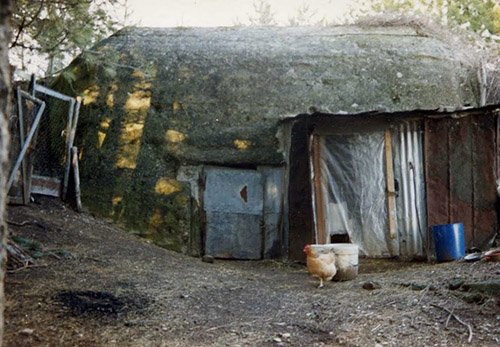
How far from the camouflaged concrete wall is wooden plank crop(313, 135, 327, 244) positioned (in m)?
1.04

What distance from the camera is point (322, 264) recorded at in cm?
575

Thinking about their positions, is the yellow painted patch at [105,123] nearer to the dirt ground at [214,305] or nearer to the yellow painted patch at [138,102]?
the yellow painted patch at [138,102]

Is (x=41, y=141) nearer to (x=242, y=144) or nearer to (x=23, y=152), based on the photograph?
(x=23, y=152)

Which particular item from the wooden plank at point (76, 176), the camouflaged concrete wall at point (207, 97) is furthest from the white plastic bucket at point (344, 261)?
the wooden plank at point (76, 176)

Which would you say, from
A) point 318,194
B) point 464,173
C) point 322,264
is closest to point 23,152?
point 322,264

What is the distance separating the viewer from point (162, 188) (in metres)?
9.39

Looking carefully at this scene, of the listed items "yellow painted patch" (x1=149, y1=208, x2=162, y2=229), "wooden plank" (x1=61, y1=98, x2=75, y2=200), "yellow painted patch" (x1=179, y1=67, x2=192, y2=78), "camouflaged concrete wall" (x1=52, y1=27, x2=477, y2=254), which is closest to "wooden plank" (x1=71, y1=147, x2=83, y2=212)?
"wooden plank" (x1=61, y1=98, x2=75, y2=200)

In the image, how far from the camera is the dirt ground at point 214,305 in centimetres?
370

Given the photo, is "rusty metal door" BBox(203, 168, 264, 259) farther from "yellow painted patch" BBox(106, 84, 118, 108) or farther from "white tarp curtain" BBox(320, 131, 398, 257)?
"yellow painted patch" BBox(106, 84, 118, 108)

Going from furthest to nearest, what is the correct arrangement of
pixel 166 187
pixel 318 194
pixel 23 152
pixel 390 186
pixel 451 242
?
pixel 166 187
pixel 318 194
pixel 390 186
pixel 451 242
pixel 23 152

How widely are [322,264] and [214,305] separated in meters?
1.60

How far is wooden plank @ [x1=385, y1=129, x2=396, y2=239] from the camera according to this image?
8.01m

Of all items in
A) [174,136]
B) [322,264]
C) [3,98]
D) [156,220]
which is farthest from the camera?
[174,136]

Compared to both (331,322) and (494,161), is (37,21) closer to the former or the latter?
(331,322)
